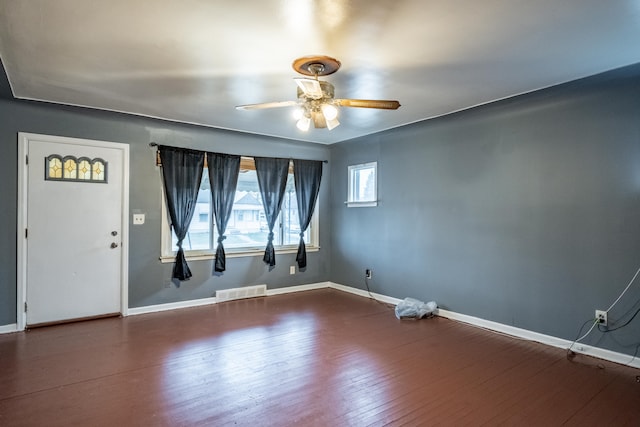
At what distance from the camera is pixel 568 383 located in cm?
266

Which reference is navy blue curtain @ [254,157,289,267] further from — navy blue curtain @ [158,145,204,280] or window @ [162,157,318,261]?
navy blue curtain @ [158,145,204,280]

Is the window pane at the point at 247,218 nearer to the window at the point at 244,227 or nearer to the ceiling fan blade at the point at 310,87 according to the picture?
the window at the point at 244,227

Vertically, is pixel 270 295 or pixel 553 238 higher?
pixel 553 238

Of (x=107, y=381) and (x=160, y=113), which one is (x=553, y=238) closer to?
(x=107, y=381)

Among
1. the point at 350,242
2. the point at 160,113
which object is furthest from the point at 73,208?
the point at 350,242

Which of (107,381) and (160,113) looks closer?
(107,381)

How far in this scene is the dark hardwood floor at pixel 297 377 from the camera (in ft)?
7.29

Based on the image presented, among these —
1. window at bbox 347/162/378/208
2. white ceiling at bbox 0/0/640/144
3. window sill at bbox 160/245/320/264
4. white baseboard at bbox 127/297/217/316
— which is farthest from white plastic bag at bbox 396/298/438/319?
white baseboard at bbox 127/297/217/316

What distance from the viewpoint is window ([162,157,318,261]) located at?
481 cm

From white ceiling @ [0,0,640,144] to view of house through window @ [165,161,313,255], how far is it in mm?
1661

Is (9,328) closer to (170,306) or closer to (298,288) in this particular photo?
(170,306)

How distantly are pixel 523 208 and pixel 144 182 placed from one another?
4.38 m

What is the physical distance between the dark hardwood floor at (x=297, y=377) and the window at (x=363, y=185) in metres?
2.00

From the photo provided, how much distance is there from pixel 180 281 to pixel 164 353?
5.21ft
